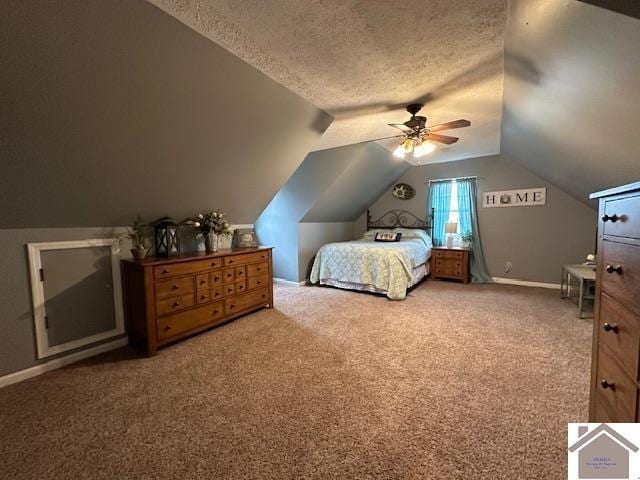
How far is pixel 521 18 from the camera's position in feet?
4.84

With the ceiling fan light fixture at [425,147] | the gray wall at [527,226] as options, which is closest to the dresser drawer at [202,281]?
the ceiling fan light fixture at [425,147]

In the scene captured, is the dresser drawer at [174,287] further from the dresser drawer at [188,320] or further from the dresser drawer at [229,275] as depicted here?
the dresser drawer at [229,275]

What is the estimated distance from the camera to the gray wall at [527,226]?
429 centimetres

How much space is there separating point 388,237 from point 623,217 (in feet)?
14.4

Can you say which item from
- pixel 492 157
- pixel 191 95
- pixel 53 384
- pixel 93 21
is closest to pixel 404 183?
pixel 492 157

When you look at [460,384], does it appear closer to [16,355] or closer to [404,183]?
[16,355]

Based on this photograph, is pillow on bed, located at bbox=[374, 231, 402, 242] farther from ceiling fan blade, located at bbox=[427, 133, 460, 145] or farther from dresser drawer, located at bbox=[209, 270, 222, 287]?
dresser drawer, located at bbox=[209, 270, 222, 287]

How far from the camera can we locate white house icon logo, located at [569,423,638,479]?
0.88 m

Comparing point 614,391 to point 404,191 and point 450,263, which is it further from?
point 404,191

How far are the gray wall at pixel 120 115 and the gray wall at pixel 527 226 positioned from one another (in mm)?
3596

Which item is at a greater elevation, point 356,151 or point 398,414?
point 356,151

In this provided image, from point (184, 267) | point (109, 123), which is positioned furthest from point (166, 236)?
point (109, 123)

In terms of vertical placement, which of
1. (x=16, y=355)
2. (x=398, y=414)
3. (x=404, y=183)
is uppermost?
(x=404, y=183)

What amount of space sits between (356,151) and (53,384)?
162 inches
